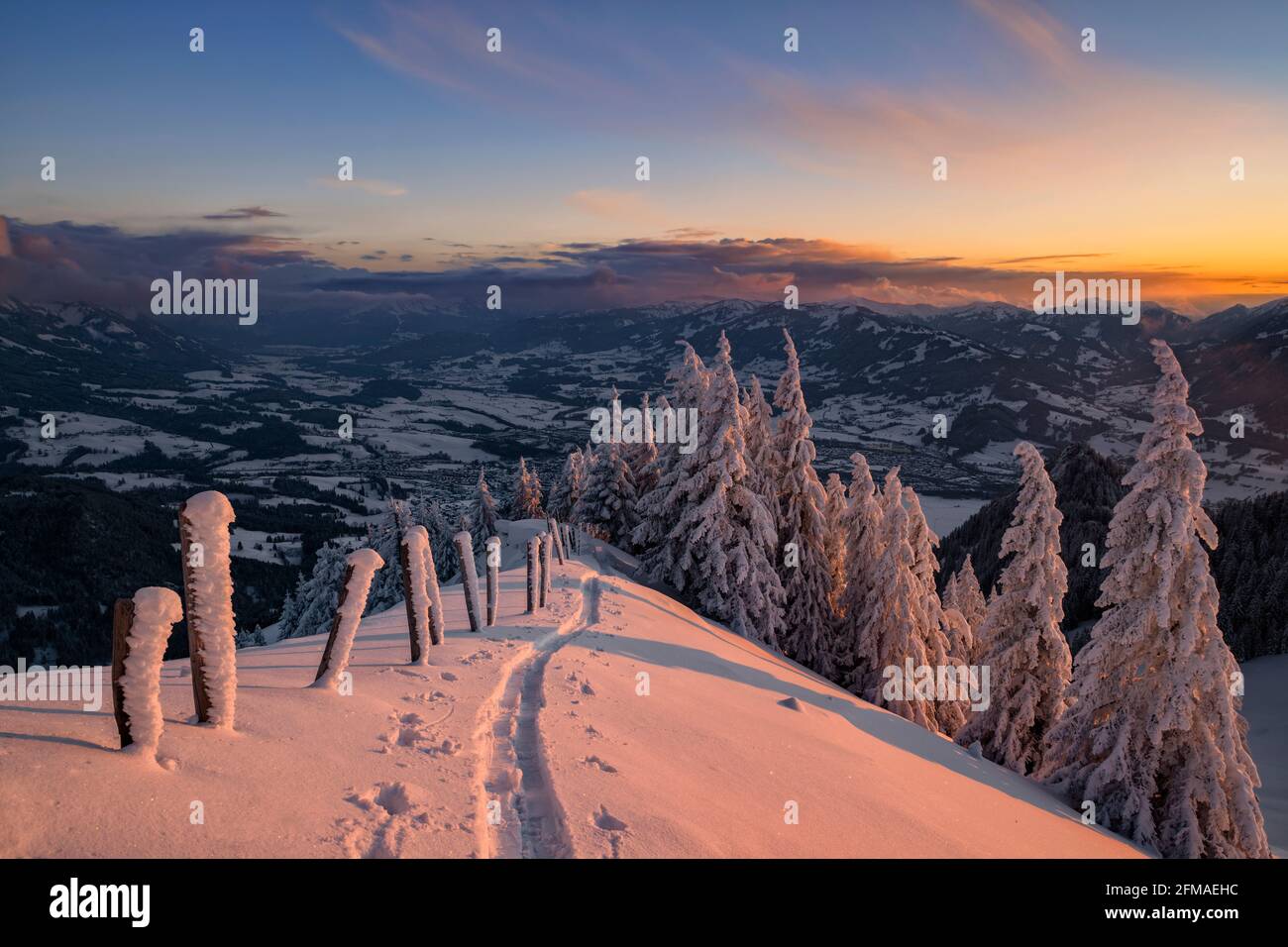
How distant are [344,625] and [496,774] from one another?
3.06 m

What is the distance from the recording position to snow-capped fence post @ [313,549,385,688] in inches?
352

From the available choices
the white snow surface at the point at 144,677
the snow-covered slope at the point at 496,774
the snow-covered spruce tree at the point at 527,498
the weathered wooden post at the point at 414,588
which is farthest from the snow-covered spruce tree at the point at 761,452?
the snow-covered spruce tree at the point at 527,498

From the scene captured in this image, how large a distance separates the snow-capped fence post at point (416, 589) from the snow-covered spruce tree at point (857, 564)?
21881 millimetres

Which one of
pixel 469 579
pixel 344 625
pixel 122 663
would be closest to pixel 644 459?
pixel 469 579

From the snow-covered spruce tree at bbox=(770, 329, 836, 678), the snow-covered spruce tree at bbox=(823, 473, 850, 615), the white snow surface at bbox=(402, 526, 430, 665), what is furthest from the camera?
the snow-covered spruce tree at bbox=(823, 473, 850, 615)

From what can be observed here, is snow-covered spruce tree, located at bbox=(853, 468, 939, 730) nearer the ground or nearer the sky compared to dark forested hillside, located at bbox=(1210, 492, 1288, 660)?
nearer the sky

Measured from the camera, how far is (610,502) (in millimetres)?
44219

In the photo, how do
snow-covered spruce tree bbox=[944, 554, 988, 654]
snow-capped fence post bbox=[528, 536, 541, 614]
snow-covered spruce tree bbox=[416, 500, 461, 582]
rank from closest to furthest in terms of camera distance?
snow-capped fence post bbox=[528, 536, 541, 614] < snow-covered spruce tree bbox=[944, 554, 988, 654] < snow-covered spruce tree bbox=[416, 500, 461, 582]

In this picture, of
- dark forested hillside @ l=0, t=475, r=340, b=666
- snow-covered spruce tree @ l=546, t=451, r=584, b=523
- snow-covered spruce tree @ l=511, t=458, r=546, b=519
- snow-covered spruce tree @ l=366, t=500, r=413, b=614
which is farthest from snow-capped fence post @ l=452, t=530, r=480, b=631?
dark forested hillside @ l=0, t=475, r=340, b=666

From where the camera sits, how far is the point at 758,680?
17922mm

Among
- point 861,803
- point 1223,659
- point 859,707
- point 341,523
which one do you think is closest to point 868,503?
point 859,707

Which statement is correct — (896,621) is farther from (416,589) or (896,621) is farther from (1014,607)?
(416,589)

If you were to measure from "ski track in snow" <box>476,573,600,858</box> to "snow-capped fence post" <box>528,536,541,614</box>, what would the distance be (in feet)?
20.3

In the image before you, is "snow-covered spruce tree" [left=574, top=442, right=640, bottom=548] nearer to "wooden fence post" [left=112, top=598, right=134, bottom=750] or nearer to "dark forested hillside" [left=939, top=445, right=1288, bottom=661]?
"dark forested hillside" [left=939, top=445, right=1288, bottom=661]
